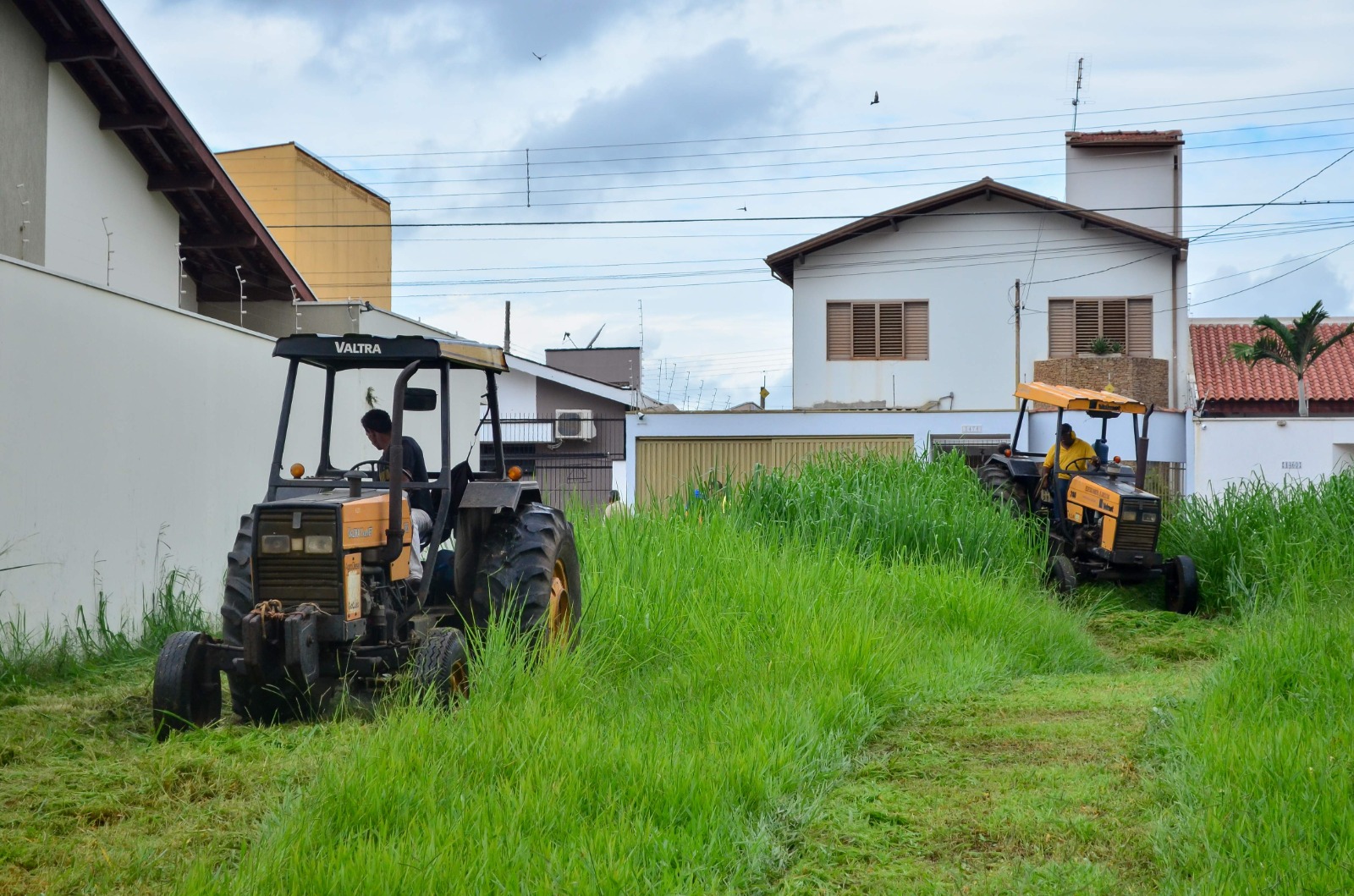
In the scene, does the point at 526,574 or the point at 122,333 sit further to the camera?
the point at 122,333

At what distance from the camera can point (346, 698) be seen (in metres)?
6.58

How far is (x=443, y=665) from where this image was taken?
249 inches

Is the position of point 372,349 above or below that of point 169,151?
below

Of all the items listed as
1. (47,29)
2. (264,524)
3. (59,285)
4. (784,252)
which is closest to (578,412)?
(784,252)

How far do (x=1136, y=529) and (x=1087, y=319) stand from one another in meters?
18.7

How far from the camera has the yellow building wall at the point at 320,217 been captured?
2738cm

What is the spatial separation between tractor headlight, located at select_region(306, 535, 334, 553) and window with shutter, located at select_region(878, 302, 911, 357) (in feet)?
86.4

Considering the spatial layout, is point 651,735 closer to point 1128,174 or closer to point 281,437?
point 281,437

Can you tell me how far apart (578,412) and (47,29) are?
20852mm

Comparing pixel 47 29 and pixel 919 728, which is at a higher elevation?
pixel 47 29

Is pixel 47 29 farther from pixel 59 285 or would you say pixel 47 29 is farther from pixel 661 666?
pixel 661 666

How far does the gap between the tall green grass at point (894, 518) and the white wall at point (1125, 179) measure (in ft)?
68.6

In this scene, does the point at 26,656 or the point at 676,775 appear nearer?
the point at 676,775

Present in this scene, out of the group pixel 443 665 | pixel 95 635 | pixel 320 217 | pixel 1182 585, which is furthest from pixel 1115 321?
pixel 443 665
